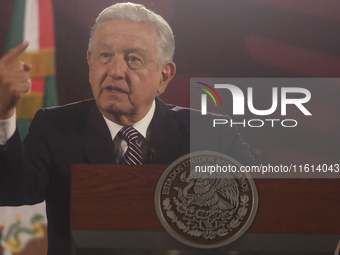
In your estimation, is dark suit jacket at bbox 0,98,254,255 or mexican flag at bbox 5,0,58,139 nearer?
dark suit jacket at bbox 0,98,254,255

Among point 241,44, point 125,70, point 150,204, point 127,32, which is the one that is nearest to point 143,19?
point 127,32

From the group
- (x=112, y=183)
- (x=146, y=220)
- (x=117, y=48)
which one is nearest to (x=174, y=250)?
(x=146, y=220)

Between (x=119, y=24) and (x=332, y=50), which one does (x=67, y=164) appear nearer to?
(x=119, y=24)

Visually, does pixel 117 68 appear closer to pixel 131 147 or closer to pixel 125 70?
pixel 125 70

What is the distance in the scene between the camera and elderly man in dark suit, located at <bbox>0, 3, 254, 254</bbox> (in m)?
2.34

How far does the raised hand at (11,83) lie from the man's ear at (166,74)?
86 cm

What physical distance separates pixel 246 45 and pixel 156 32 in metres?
0.65

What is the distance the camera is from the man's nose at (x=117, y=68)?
246 cm

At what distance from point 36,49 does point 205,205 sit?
5.25 ft

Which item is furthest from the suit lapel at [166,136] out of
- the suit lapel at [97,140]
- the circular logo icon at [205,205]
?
the circular logo icon at [205,205]

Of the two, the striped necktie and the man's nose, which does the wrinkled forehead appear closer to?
the man's nose

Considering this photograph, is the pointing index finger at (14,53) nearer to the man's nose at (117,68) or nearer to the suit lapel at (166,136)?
the man's nose at (117,68)

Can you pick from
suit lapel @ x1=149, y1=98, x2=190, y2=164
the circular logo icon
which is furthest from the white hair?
the circular logo icon

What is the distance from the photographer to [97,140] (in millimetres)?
2451
